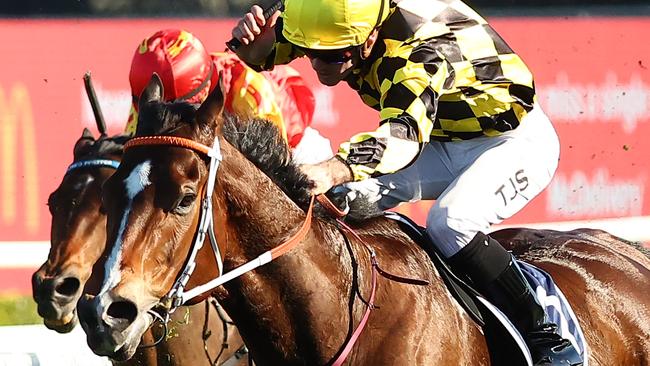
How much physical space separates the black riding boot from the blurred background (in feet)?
9.60

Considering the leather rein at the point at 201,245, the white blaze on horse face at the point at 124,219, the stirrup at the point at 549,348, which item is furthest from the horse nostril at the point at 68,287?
the stirrup at the point at 549,348

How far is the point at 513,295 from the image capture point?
360 cm

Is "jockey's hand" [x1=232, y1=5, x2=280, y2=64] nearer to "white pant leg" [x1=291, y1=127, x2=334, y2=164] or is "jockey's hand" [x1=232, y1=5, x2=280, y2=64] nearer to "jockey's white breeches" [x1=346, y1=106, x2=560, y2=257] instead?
"jockey's white breeches" [x1=346, y1=106, x2=560, y2=257]

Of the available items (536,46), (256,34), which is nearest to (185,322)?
(256,34)

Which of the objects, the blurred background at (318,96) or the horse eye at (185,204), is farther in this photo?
the blurred background at (318,96)

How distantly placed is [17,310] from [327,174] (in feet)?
13.5

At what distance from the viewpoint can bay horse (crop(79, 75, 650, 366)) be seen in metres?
2.84

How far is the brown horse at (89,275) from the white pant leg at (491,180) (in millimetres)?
1045

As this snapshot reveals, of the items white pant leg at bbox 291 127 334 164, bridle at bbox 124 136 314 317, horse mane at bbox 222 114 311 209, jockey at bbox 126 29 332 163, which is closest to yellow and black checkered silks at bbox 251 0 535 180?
horse mane at bbox 222 114 311 209

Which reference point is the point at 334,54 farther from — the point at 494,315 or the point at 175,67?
the point at 175,67

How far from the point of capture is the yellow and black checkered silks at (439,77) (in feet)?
11.0

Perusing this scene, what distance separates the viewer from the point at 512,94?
3783 millimetres

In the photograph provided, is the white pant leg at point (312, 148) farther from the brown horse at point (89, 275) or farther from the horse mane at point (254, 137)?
the horse mane at point (254, 137)

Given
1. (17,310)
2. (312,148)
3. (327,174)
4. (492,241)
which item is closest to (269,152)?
(327,174)
